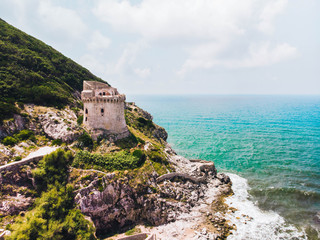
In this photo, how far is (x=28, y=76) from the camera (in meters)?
50.0

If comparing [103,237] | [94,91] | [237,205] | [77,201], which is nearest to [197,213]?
[237,205]

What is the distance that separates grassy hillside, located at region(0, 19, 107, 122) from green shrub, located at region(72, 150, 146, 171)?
18.7 meters

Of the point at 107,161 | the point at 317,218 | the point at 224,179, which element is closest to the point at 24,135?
the point at 107,161

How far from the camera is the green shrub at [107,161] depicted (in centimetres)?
3556

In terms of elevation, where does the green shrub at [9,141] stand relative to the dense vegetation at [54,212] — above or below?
above

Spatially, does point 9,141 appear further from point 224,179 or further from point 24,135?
point 224,179

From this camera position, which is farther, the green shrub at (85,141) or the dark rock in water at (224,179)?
→ the dark rock in water at (224,179)

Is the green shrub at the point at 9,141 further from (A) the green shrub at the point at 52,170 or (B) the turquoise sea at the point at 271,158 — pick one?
(B) the turquoise sea at the point at 271,158

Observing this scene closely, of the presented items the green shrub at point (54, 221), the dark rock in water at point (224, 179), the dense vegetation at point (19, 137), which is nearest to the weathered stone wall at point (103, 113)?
the dense vegetation at point (19, 137)

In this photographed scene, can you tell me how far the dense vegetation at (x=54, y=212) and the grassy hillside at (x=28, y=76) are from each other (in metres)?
16.3

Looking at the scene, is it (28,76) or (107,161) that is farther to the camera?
(28,76)

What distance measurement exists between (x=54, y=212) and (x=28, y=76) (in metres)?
40.3

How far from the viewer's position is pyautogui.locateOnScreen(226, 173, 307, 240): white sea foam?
30203 millimetres

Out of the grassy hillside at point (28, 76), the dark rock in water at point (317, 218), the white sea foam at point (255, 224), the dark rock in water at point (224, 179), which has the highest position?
the grassy hillside at point (28, 76)
